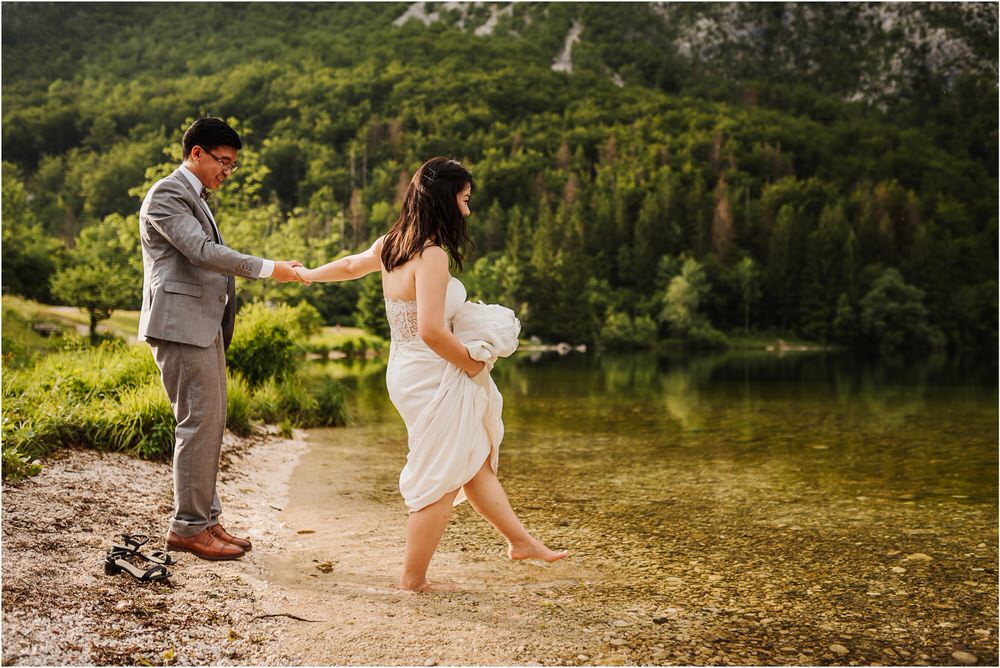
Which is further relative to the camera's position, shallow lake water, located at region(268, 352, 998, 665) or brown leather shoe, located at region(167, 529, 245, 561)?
brown leather shoe, located at region(167, 529, 245, 561)

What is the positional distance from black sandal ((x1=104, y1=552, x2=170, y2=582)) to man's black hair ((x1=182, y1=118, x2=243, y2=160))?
2237mm

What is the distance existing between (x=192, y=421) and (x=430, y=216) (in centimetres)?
174

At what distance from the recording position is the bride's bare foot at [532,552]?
482 centimetres

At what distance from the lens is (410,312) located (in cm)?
457

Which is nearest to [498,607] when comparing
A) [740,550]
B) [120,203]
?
[740,550]

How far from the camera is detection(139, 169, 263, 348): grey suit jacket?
4480 mm

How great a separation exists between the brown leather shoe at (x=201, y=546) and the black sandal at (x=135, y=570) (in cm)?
48

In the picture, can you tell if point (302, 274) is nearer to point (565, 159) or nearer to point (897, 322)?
point (897, 322)

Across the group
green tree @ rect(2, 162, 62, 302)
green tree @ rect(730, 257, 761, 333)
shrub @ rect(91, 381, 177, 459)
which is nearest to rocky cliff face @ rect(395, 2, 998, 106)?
green tree @ rect(730, 257, 761, 333)

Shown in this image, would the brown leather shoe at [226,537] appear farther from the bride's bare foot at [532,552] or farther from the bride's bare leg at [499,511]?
the bride's bare foot at [532,552]

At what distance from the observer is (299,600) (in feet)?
14.0

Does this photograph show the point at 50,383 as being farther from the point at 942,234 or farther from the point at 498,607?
the point at 942,234

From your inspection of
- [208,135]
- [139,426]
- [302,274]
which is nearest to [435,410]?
[302,274]

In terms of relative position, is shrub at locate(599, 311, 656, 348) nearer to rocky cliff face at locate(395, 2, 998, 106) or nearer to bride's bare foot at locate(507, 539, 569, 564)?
bride's bare foot at locate(507, 539, 569, 564)
